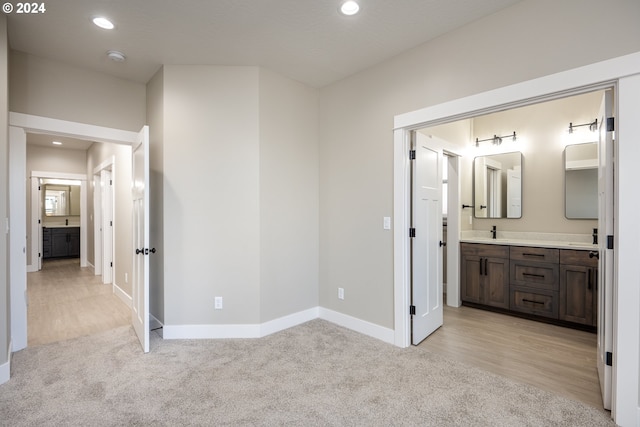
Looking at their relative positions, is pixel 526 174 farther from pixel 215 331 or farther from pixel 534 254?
pixel 215 331

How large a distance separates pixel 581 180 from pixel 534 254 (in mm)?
1064

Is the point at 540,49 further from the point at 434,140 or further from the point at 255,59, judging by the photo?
the point at 255,59

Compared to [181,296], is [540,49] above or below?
above

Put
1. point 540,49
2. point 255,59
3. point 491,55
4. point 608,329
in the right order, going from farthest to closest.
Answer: point 255,59 → point 491,55 → point 540,49 → point 608,329

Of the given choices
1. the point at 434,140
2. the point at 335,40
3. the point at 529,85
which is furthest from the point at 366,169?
the point at 529,85

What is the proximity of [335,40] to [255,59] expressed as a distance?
81 centimetres

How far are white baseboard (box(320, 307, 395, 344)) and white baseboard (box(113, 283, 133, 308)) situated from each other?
2528 mm

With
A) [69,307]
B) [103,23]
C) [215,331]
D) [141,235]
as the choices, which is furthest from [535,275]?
[69,307]

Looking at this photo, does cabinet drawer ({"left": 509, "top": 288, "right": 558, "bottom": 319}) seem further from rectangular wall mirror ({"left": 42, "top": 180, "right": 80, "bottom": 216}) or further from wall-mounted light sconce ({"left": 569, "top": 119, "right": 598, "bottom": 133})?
rectangular wall mirror ({"left": 42, "top": 180, "right": 80, "bottom": 216})

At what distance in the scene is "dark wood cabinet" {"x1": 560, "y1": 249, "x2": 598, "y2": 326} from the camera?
10.5 feet

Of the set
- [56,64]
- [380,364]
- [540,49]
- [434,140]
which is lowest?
[380,364]

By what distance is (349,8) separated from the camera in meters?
2.20

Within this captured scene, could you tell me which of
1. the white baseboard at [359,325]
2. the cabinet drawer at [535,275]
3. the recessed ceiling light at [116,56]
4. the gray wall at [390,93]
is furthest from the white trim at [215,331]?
the cabinet drawer at [535,275]

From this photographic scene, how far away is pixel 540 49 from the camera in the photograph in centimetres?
207
